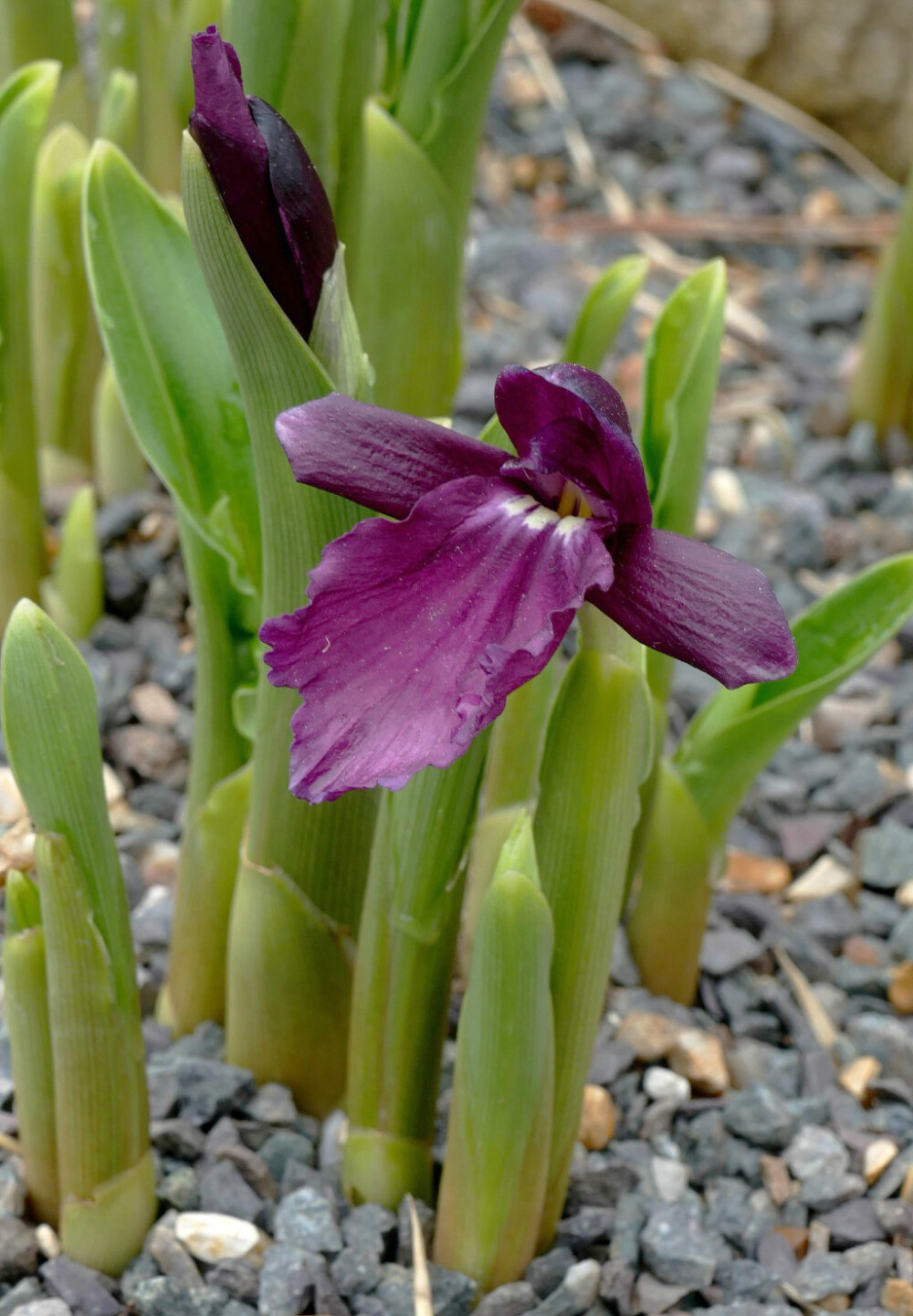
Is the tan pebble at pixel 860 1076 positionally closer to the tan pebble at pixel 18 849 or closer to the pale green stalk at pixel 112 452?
the tan pebble at pixel 18 849

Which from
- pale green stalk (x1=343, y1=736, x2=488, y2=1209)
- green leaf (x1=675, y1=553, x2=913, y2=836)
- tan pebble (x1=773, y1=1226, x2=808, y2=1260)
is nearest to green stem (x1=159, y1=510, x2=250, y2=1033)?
pale green stalk (x1=343, y1=736, x2=488, y2=1209)

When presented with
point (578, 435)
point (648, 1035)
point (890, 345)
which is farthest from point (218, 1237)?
point (890, 345)

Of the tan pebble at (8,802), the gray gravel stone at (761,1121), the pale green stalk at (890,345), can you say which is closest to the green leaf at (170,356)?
the tan pebble at (8,802)

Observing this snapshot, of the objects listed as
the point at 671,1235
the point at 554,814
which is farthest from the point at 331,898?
the point at 671,1235

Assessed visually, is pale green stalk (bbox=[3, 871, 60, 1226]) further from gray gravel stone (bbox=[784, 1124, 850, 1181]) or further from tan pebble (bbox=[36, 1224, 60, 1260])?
gray gravel stone (bbox=[784, 1124, 850, 1181])

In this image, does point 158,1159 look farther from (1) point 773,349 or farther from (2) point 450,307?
(1) point 773,349

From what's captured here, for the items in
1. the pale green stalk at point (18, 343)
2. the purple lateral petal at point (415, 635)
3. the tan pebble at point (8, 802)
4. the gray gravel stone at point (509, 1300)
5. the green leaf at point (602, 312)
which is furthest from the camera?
the tan pebble at point (8, 802)

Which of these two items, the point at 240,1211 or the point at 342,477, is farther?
the point at 240,1211
